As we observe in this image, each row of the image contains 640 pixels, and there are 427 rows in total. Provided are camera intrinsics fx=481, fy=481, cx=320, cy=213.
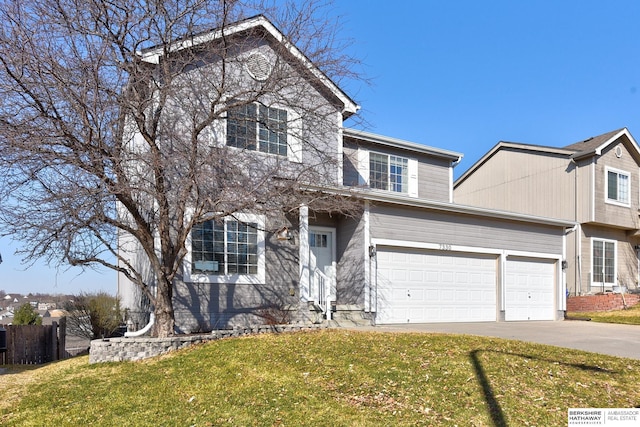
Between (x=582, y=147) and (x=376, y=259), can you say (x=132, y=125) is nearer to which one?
(x=376, y=259)

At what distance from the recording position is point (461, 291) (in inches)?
576

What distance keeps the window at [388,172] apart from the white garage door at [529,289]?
438 centimetres

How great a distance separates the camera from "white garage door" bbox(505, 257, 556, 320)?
51.3 ft

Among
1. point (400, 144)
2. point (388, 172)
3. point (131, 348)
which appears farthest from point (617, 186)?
point (131, 348)

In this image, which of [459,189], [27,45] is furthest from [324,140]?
[459,189]

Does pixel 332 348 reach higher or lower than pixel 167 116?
lower

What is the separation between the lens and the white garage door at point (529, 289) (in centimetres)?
1564

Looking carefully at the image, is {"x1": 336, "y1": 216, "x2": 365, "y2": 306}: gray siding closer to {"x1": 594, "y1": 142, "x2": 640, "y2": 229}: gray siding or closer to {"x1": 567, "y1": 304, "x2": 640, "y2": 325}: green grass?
{"x1": 567, "y1": 304, "x2": 640, "y2": 325}: green grass

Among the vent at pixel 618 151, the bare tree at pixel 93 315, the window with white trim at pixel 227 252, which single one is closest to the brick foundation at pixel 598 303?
the vent at pixel 618 151

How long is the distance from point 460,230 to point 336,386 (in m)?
9.14

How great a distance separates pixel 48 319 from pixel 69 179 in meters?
8.22

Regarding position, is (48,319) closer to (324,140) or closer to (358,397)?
(324,140)

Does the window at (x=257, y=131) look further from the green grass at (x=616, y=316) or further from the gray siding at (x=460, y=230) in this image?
the green grass at (x=616, y=316)

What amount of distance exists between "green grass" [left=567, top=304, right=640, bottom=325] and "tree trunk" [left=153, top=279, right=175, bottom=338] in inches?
551
